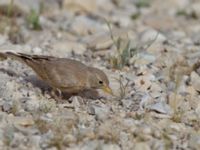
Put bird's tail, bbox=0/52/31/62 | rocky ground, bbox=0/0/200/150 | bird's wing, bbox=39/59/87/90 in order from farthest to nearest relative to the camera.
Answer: bird's tail, bbox=0/52/31/62 < bird's wing, bbox=39/59/87/90 < rocky ground, bbox=0/0/200/150

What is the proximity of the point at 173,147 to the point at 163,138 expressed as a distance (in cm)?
11

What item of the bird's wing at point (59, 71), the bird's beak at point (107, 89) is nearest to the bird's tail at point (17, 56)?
the bird's wing at point (59, 71)

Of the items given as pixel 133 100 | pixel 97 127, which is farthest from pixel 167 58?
pixel 97 127

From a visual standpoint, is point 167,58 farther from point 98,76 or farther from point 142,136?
point 142,136

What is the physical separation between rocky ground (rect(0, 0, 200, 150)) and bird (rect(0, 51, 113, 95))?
127 millimetres

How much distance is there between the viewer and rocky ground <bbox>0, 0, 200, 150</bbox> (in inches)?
228

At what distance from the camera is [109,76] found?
7.31 m

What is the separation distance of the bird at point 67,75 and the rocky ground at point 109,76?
0.13 m

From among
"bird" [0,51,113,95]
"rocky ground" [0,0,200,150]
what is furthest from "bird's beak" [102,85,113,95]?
"rocky ground" [0,0,200,150]

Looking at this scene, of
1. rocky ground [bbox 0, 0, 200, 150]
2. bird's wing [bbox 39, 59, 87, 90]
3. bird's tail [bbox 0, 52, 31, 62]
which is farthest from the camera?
bird's tail [bbox 0, 52, 31, 62]

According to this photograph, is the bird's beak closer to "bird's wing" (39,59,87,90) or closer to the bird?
the bird

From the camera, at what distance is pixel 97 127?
5.97 metres

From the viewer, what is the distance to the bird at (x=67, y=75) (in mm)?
6586

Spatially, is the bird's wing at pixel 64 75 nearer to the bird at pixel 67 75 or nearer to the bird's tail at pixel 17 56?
the bird at pixel 67 75
